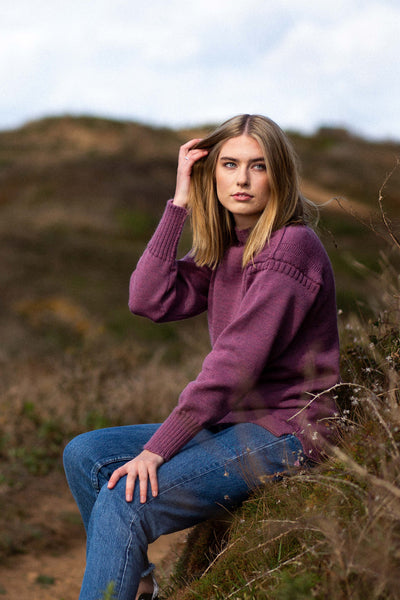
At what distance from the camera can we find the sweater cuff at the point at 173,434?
2332 millimetres

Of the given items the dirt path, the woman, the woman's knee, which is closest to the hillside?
the dirt path

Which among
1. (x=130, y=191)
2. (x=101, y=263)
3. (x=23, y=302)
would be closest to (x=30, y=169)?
(x=130, y=191)

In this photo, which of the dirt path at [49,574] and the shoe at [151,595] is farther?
the dirt path at [49,574]

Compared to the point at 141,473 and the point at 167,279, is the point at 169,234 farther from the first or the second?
the point at 141,473

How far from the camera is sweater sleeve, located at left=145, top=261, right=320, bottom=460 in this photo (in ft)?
7.64

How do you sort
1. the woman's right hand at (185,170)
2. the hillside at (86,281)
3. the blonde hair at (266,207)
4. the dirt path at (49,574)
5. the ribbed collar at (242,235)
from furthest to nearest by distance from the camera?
the hillside at (86,281) → the dirt path at (49,574) → the woman's right hand at (185,170) → the ribbed collar at (242,235) → the blonde hair at (266,207)

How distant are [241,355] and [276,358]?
20cm

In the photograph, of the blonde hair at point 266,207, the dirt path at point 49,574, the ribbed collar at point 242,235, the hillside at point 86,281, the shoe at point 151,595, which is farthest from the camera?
the hillside at point 86,281

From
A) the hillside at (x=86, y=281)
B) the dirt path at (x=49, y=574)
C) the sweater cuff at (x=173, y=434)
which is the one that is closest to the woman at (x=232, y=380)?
the sweater cuff at (x=173, y=434)

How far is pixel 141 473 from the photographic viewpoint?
7.42ft

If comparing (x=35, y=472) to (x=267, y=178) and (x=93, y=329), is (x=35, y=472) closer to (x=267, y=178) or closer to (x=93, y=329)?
(x=267, y=178)

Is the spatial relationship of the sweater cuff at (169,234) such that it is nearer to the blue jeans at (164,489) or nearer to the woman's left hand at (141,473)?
the blue jeans at (164,489)

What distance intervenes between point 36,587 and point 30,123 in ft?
102

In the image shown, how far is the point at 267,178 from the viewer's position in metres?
2.67
